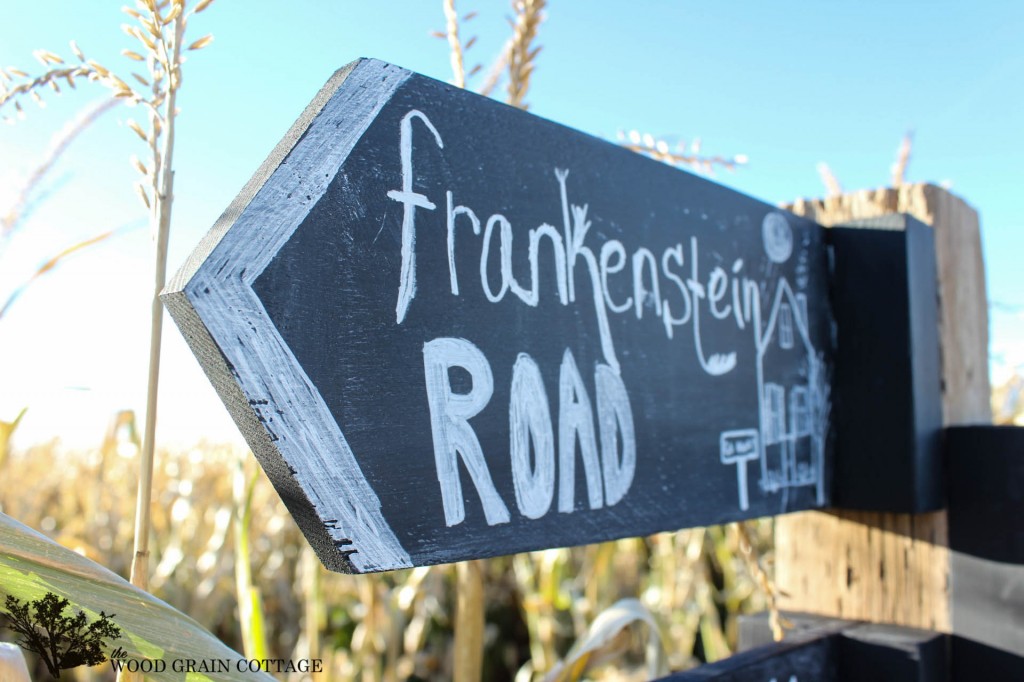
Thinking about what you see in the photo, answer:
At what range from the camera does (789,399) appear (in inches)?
36.7

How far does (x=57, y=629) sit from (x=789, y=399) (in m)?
0.78

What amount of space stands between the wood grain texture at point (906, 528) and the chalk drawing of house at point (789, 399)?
144 mm

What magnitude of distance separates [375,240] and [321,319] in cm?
7

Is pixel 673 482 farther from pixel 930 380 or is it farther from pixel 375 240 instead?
pixel 930 380

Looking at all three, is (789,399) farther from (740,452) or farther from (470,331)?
(470,331)

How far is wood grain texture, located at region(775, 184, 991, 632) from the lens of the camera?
1.01 metres

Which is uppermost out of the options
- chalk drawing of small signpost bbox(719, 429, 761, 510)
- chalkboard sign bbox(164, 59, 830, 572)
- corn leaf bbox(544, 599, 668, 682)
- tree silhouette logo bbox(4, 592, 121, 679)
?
chalkboard sign bbox(164, 59, 830, 572)

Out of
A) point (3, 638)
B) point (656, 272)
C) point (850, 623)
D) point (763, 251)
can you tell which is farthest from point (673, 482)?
point (3, 638)

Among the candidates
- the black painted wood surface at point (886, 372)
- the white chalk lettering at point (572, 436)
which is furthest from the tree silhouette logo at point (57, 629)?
the black painted wood surface at point (886, 372)

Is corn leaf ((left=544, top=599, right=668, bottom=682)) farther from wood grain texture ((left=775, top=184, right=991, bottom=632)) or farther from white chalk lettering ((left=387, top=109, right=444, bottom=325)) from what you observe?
white chalk lettering ((left=387, top=109, right=444, bottom=325))

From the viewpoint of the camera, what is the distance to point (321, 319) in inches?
19.0

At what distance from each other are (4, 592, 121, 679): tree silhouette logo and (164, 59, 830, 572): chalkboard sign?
12 cm

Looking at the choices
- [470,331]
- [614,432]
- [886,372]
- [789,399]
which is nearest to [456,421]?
[470,331]

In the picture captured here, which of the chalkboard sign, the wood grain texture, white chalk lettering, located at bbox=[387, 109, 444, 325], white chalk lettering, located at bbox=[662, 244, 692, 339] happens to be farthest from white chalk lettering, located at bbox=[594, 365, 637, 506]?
the wood grain texture
